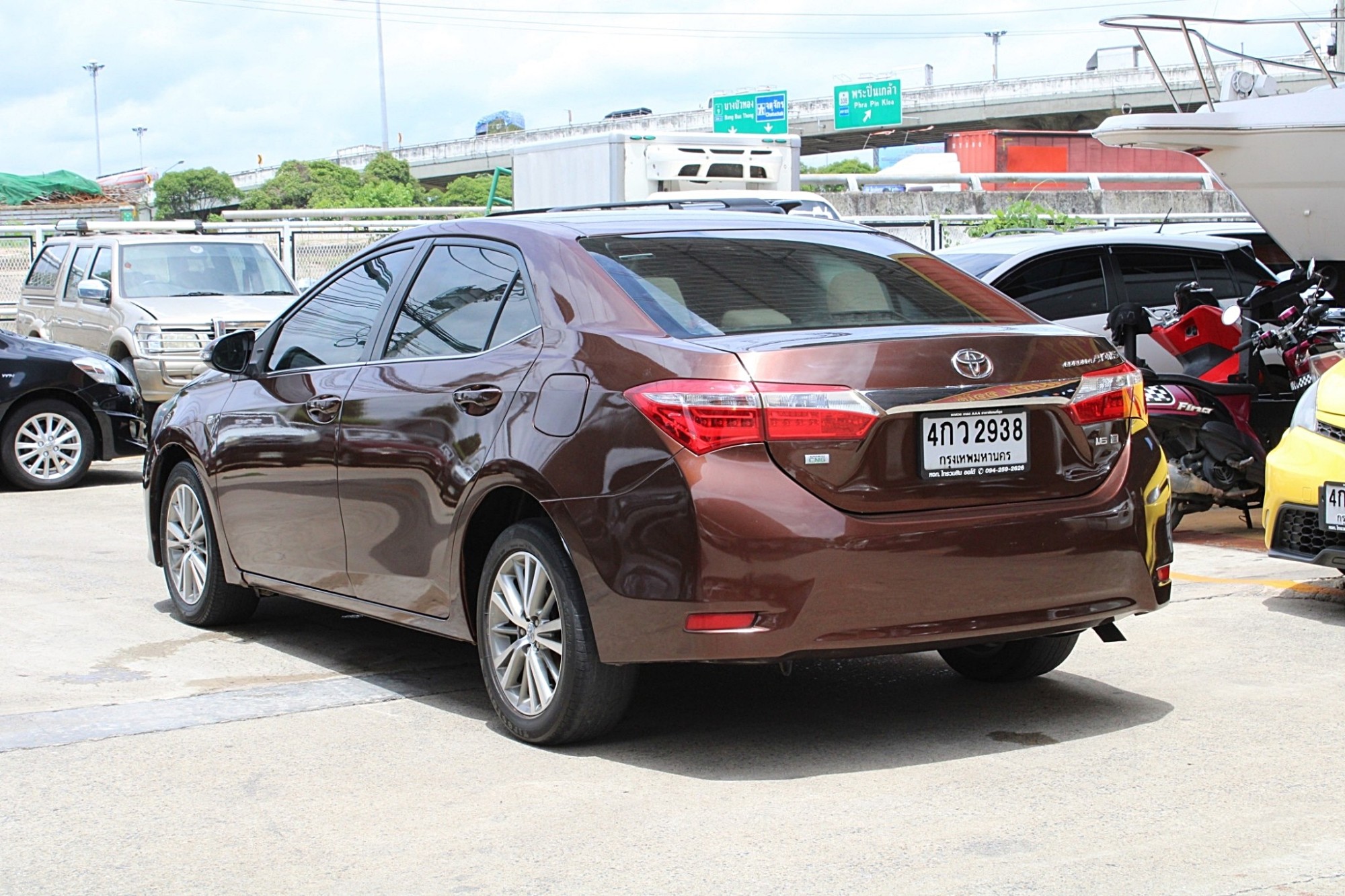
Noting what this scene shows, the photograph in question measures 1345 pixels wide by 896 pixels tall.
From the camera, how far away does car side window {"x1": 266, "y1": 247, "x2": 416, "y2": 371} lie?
19.6 ft

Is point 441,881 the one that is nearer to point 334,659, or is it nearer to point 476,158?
point 334,659

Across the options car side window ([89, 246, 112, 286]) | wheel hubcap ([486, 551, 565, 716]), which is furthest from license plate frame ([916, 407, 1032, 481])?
car side window ([89, 246, 112, 286])

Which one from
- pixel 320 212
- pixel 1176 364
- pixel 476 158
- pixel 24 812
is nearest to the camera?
pixel 24 812

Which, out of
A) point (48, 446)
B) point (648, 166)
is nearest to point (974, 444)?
point (48, 446)

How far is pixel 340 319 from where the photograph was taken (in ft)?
20.3

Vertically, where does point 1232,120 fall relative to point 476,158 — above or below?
below

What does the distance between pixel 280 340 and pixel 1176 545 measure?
508cm

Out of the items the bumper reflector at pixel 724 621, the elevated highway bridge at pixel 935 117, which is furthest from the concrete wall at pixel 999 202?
the elevated highway bridge at pixel 935 117

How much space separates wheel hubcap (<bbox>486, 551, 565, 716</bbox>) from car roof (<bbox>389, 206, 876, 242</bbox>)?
1099 mm

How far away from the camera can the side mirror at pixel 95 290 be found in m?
15.8

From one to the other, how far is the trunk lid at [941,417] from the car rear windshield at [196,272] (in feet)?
41.5

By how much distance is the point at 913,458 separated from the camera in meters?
4.62

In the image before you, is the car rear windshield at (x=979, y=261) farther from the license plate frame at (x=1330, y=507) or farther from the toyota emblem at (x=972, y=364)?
the toyota emblem at (x=972, y=364)

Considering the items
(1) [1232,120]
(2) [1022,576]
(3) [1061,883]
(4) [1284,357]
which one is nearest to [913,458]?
(2) [1022,576]
